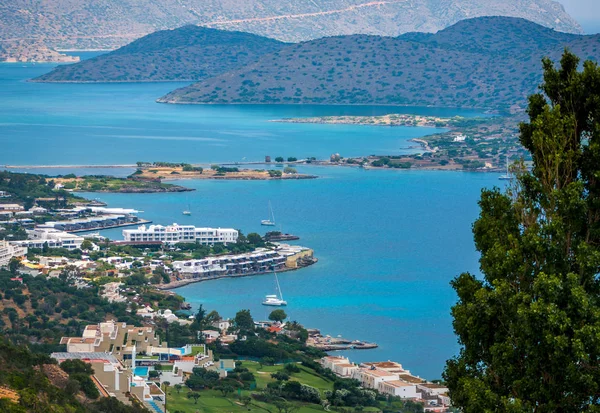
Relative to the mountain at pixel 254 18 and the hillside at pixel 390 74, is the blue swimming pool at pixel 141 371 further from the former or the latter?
the mountain at pixel 254 18

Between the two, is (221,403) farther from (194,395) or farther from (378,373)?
(378,373)

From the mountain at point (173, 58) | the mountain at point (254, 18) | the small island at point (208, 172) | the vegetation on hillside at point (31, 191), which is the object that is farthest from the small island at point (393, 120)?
the mountain at point (254, 18)

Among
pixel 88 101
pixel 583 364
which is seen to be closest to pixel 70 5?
pixel 88 101

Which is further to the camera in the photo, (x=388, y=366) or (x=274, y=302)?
(x=274, y=302)

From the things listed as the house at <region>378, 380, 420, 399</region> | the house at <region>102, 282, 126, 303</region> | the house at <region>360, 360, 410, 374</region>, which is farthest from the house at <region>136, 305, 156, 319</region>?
the house at <region>378, 380, 420, 399</region>

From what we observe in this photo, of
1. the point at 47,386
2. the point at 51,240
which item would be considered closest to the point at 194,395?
the point at 47,386

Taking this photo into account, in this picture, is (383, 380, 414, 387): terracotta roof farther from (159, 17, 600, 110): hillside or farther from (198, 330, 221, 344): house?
(159, 17, 600, 110): hillside
